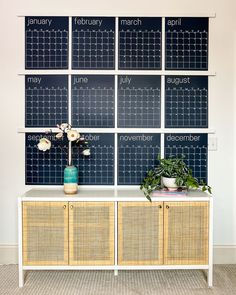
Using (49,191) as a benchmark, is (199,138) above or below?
above

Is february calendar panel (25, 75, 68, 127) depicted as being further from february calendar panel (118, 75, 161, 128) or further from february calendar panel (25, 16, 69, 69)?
february calendar panel (118, 75, 161, 128)

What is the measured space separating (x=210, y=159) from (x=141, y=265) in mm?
1122

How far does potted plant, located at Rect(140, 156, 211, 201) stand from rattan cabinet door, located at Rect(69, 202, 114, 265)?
1.23ft

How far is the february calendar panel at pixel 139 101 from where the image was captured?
3.36 metres

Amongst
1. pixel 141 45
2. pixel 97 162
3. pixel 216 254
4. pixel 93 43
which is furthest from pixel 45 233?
pixel 141 45

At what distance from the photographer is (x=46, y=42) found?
11.0 ft

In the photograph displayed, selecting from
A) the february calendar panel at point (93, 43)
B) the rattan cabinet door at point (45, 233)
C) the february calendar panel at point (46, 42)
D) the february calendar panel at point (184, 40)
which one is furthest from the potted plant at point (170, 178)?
the february calendar panel at point (46, 42)

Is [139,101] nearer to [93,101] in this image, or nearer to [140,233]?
[93,101]

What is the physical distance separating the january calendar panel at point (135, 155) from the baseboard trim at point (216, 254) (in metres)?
0.96

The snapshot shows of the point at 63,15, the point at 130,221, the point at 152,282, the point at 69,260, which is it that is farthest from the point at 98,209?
the point at 63,15

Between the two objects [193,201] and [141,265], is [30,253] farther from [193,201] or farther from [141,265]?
[193,201]

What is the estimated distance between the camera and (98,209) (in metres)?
2.96

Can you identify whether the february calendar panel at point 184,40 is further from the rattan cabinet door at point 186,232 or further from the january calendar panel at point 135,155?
the rattan cabinet door at point 186,232

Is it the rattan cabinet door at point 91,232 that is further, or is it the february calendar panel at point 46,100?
the february calendar panel at point 46,100
